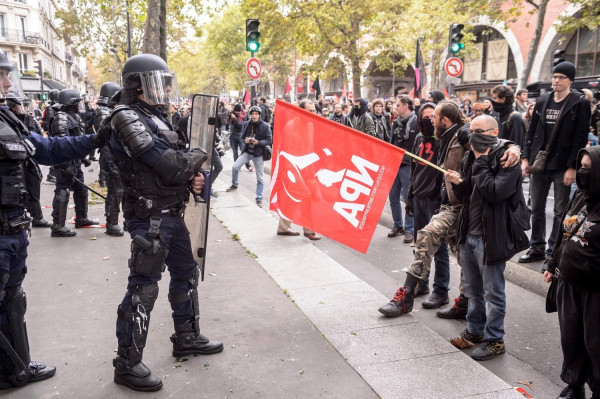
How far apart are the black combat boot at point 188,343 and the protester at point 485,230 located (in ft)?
6.36

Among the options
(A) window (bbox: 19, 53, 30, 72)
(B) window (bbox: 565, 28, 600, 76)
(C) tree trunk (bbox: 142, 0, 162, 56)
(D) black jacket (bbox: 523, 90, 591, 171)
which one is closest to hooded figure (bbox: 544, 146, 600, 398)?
(D) black jacket (bbox: 523, 90, 591, 171)

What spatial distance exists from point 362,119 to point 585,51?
69.0ft

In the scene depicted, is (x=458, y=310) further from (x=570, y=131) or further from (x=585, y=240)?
(x=570, y=131)

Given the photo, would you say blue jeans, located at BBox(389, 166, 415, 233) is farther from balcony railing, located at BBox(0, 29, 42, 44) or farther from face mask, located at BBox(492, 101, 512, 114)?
balcony railing, located at BBox(0, 29, 42, 44)

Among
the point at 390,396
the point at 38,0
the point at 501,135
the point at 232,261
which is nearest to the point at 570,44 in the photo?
the point at 501,135

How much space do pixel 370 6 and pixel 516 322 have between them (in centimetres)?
2295

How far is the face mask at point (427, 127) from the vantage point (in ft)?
18.9

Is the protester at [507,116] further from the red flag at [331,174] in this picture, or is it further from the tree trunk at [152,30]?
the tree trunk at [152,30]

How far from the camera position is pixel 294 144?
4.65 m

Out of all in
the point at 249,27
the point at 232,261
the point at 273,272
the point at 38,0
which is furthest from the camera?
the point at 38,0

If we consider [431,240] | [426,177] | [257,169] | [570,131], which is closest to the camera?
[431,240]

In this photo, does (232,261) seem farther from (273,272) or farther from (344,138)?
(344,138)

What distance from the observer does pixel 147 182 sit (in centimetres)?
342

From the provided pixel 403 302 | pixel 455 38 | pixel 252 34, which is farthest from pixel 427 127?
pixel 252 34
